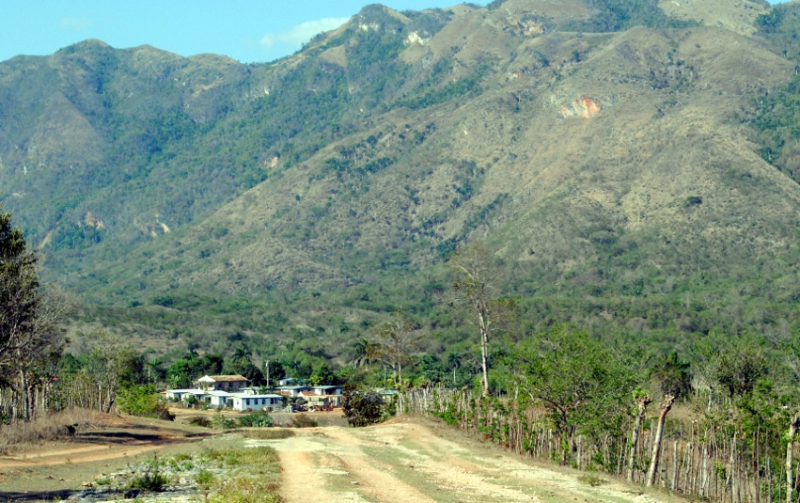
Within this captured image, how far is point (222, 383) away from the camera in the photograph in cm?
11581

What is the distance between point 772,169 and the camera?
165375 mm

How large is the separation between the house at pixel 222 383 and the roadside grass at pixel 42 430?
225 ft

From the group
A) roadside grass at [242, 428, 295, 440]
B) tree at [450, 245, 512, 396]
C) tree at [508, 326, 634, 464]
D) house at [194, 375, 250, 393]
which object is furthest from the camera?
house at [194, 375, 250, 393]

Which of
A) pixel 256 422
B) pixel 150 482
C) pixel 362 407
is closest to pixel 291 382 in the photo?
pixel 256 422

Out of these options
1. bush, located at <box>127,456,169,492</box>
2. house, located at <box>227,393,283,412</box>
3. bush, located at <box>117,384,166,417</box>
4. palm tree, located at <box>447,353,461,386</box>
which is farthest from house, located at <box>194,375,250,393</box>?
bush, located at <box>127,456,169,492</box>

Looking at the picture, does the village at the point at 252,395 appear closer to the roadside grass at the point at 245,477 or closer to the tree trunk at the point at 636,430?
the roadside grass at the point at 245,477

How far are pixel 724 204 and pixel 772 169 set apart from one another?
16.5m

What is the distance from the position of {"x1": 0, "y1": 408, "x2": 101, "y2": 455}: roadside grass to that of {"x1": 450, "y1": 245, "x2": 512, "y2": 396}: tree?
18633mm

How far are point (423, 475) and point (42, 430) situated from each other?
54.6 feet

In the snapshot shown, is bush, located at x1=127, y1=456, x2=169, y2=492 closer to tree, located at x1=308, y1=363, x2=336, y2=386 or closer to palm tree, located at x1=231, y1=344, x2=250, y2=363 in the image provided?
tree, located at x1=308, y1=363, x2=336, y2=386

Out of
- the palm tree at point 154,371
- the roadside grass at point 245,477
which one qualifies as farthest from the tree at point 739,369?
the palm tree at point 154,371

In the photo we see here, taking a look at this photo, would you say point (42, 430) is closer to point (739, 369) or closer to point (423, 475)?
point (423, 475)

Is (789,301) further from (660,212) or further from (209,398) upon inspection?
(209,398)

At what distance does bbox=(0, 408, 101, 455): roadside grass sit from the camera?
115 ft
